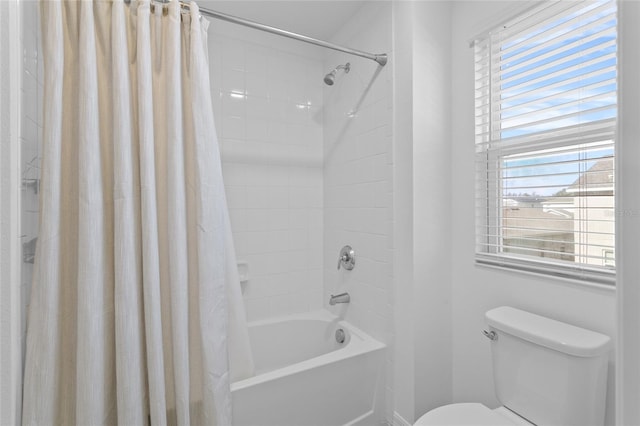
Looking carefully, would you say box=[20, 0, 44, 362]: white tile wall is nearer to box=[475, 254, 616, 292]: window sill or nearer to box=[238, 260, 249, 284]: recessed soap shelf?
box=[238, 260, 249, 284]: recessed soap shelf

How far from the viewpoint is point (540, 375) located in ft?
3.59

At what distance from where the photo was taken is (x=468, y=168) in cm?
153

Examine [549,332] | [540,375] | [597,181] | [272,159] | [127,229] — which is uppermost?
[272,159]

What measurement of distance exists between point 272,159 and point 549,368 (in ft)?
5.86

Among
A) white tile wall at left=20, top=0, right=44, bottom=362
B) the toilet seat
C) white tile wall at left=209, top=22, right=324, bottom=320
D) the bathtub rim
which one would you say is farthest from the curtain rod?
the toilet seat

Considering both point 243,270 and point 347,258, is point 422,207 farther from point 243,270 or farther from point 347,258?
point 243,270

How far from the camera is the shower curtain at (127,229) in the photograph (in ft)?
3.34

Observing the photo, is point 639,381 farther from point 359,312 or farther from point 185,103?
point 359,312

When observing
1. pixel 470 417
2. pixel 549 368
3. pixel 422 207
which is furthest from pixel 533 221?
pixel 470 417

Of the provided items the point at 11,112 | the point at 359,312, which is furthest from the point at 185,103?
the point at 359,312

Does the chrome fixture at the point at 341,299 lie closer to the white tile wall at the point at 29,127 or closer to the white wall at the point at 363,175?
the white wall at the point at 363,175

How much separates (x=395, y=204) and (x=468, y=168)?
1.27ft

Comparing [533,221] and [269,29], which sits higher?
[269,29]

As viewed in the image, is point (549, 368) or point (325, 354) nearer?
point (549, 368)
